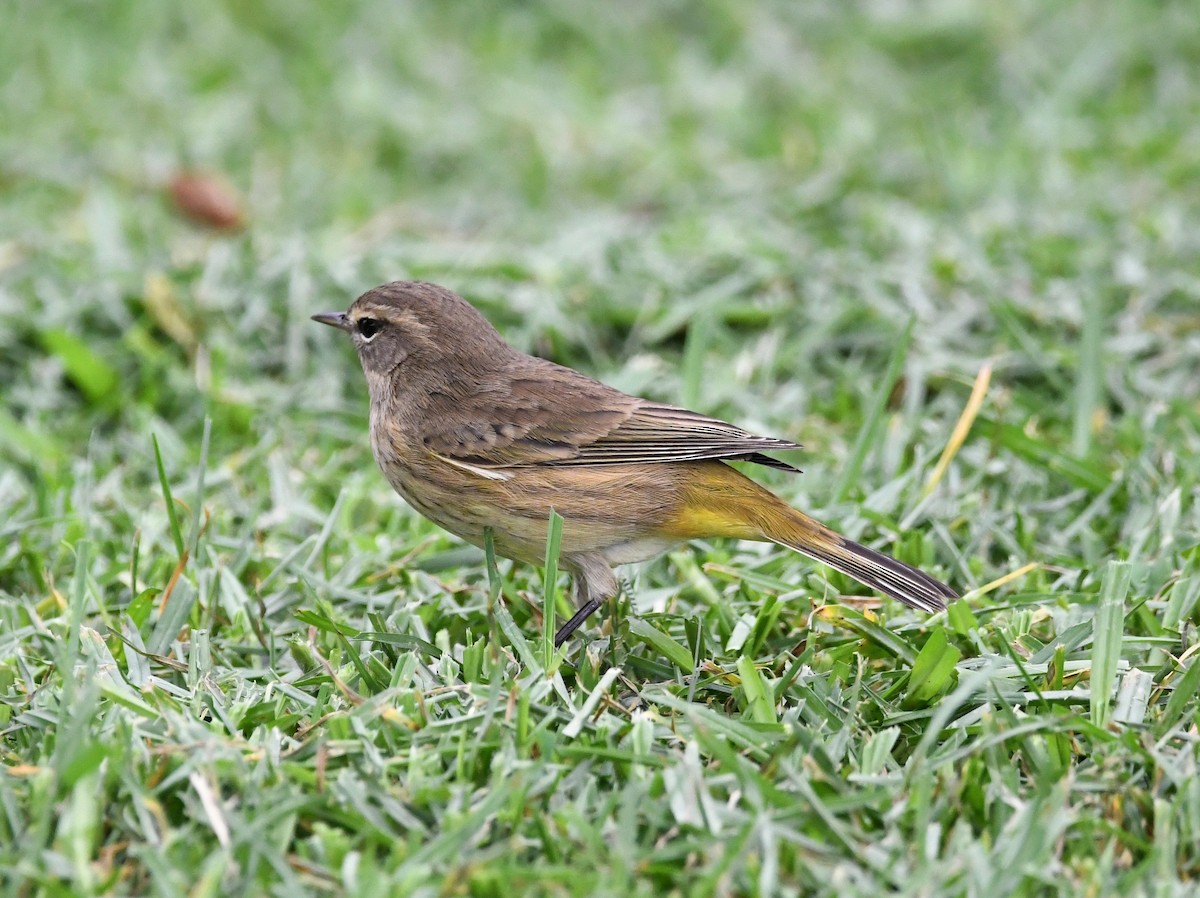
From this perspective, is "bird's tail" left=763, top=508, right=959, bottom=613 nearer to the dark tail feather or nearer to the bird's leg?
the dark tail feather

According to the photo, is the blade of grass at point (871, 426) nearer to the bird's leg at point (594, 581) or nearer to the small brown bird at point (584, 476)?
the small brown bird at point (584, 476)

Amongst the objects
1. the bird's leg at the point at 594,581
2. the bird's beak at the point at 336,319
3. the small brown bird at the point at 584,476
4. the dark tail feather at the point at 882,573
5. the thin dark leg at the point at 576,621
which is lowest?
the thin dark leg at the point at 576,621

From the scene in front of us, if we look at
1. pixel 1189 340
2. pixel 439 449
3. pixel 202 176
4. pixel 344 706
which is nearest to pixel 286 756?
pixel 344 706

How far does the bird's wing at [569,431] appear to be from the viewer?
182 inches

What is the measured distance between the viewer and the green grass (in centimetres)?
334

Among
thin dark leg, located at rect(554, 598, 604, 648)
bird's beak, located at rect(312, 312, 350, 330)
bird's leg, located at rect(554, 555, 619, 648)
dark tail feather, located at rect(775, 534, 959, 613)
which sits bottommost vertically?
thin dark leg, located at rect(554, 598, 604, 648)

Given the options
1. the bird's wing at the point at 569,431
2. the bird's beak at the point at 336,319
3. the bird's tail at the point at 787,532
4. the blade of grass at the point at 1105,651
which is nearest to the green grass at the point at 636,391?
the blade of grass at the point at 1105,651

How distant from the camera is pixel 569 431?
476 centimetres

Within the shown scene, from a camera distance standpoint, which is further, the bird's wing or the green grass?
the bird's wing

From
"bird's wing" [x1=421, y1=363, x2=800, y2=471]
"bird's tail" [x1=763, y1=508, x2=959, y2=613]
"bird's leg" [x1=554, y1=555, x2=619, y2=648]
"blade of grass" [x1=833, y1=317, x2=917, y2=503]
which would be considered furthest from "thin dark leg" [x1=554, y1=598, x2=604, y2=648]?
"blade of grass" [x1=833, y1=317, x2=917, y2=503]

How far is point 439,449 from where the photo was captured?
15.4 feet

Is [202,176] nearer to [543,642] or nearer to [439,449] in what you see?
[439,449]

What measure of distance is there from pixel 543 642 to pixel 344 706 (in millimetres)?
557

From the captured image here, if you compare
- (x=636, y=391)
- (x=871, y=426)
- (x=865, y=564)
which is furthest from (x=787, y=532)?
(x=636, y=391)
